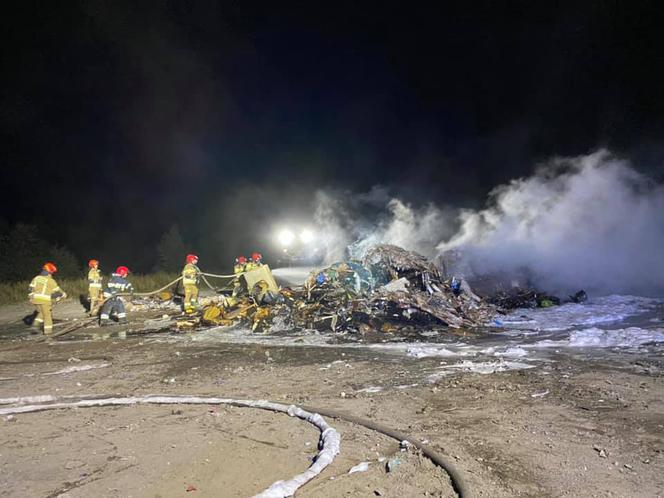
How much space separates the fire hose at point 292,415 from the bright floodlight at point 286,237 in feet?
86.4

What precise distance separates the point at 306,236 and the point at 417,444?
2647cm

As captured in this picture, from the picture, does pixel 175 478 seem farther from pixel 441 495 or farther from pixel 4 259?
pixel 4 259

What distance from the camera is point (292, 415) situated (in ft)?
17.1

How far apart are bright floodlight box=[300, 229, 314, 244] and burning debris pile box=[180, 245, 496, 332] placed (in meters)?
14.8

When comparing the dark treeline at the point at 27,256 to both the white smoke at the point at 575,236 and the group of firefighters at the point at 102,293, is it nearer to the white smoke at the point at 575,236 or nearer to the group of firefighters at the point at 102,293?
the group of firefighters at the point at 102,293

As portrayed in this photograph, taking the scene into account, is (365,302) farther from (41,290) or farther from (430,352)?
(41,290)

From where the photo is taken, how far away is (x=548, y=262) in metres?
17.0

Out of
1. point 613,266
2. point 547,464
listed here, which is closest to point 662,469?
point 547,464

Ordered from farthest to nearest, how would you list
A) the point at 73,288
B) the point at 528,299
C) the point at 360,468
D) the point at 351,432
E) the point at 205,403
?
1. the point at 73,288
2. the point at 528,299
3. the point at 205,403
4. the point at 351,432
5. the point at 360,468

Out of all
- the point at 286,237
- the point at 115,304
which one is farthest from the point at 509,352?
the point at 286,237

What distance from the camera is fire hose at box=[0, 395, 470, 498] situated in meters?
3.51

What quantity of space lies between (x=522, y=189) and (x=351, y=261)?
7.77 m

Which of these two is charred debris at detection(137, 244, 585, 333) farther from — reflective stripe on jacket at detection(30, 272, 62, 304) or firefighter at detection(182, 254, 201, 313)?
reflective stripe on jacket at detection(30, 272, 62, 304)

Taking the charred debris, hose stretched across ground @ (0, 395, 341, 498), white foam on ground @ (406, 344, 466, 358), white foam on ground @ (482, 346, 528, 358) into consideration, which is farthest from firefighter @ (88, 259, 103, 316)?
white foam on ground @ (482, 346, 528, 358)
